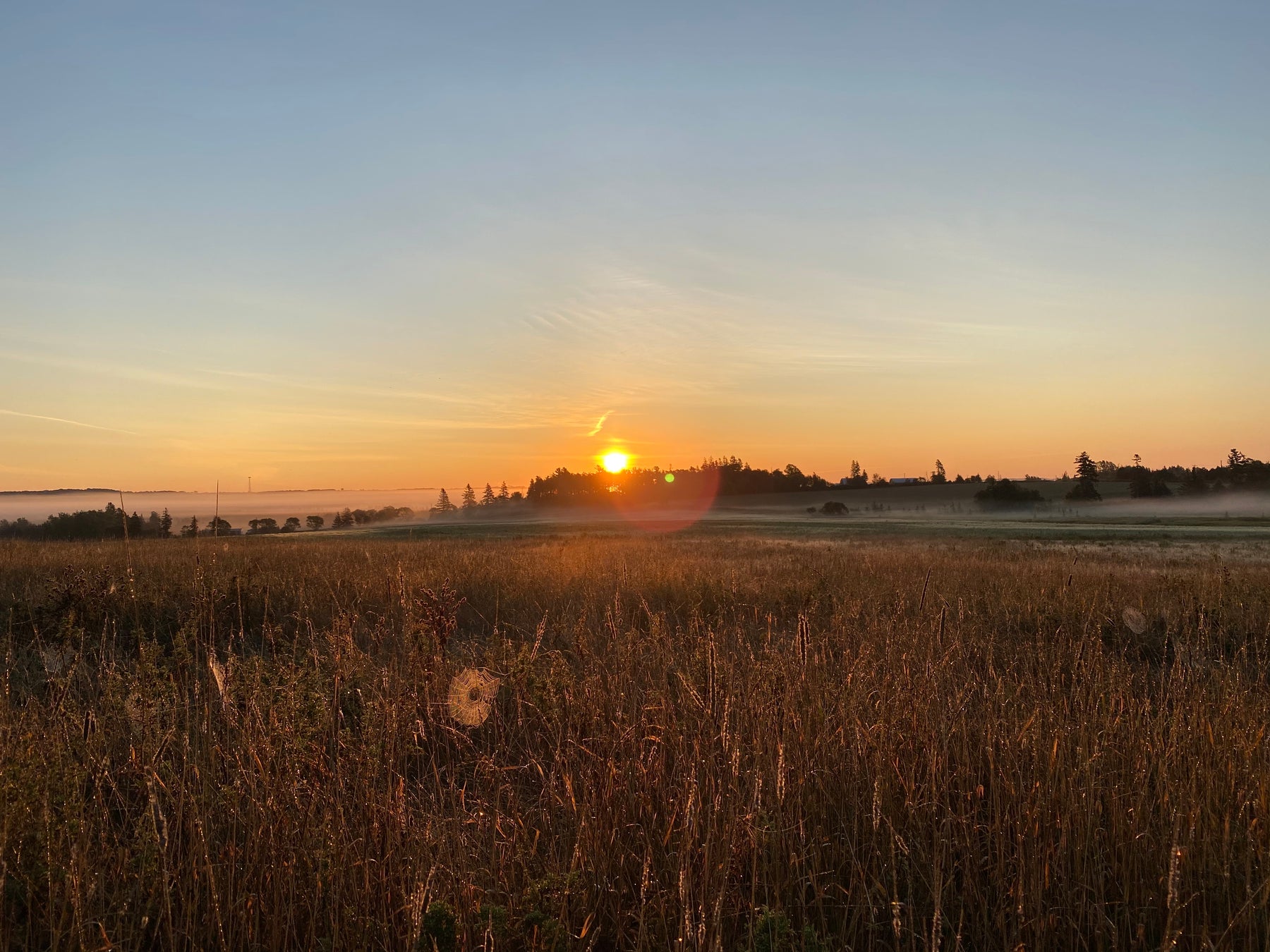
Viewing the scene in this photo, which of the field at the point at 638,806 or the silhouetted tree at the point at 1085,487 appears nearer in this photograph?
the field at the point at 638,806

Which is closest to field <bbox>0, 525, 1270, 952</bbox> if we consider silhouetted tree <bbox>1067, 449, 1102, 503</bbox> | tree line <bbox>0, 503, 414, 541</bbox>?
tree line <bbox>0, 503, 414, 541</bbox>

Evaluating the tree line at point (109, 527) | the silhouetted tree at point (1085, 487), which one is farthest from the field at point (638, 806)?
the silhouetted tree at point (1085, 487)

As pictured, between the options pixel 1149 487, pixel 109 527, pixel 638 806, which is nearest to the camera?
pixel 638 806

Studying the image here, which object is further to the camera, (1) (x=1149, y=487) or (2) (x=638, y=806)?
(1) (x=1149, y=487)

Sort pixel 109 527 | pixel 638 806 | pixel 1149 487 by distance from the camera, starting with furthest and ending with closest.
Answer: pixel 1149 487 → pixel 109 527 → pixel 638 806

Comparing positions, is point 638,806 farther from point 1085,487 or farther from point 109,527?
point 1085,487

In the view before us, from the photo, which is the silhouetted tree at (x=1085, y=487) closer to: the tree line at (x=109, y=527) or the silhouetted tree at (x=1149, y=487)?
the silhouetted tree at (x=1149, y=487)

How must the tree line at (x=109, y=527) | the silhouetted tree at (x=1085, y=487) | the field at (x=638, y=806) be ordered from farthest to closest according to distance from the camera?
1. the silhouetted tree at (x=1085, y=487)
2. the tree line at (x=109, y=527)
3. the field at (x=638, y=806)

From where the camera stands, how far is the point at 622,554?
18.9 metres

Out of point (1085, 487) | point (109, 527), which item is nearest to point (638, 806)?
point (109, 527)

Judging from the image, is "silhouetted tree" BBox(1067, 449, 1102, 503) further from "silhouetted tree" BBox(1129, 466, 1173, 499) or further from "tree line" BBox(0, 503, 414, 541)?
"tree line" BBox(0, 503, 414, 541)

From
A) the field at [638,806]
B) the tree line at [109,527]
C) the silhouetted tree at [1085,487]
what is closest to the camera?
the field at [638,806]

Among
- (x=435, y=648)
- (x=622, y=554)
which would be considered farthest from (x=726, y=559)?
(x=435, y=648)

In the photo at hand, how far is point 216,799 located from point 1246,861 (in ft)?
13.8
